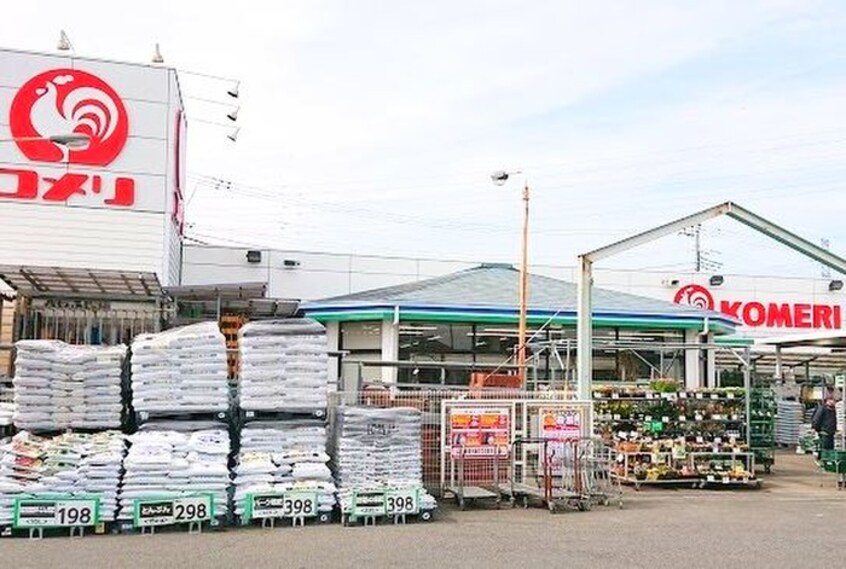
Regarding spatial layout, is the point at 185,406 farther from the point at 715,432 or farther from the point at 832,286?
the point at 832,286

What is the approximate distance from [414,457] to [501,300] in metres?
13.0

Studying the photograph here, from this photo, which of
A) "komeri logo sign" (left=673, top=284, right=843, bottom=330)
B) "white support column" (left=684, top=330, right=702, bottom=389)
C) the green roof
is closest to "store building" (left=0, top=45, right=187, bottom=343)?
the green roof

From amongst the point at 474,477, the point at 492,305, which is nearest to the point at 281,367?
the point at 474,477

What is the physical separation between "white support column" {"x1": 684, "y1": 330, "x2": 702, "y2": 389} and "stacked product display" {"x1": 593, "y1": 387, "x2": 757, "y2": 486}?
7818mm

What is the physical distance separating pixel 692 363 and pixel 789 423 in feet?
18.1

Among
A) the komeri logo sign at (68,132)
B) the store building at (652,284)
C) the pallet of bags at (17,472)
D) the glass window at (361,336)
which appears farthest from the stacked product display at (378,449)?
the store building at (652,284)

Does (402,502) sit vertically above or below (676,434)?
below

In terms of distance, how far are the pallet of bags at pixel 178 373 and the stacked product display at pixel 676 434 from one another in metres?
8.02

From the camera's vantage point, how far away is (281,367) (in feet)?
44.5

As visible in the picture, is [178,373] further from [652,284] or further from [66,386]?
[652,284]

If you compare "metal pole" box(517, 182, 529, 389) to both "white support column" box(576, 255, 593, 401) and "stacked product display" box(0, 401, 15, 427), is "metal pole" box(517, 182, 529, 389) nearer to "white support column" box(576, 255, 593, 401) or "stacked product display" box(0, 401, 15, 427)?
"white support column" box(576, 255, 593, 401)

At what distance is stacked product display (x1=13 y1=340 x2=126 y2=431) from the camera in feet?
42.3

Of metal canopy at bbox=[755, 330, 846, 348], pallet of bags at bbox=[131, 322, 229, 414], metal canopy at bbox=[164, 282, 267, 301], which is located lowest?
pallet of bags at bbox=[131, 322, 229, 414]

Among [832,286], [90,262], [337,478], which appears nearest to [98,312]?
[90,262]
